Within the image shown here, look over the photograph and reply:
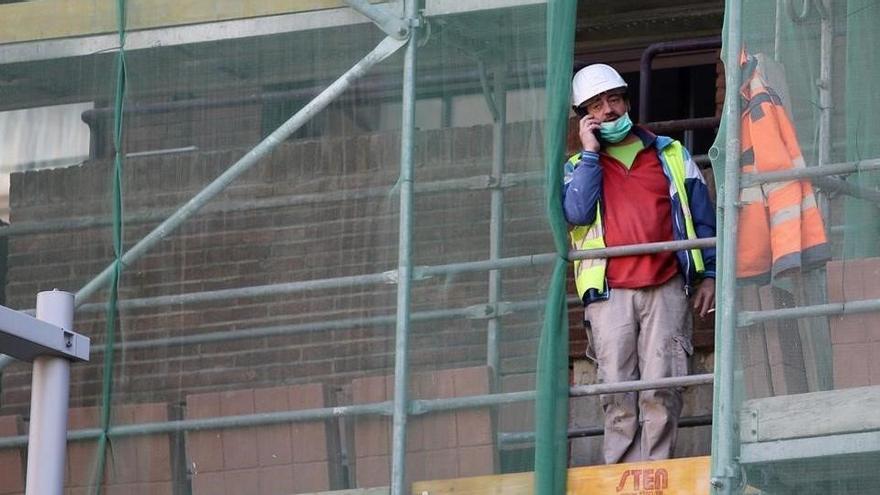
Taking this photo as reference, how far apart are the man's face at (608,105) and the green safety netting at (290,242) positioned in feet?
0.66

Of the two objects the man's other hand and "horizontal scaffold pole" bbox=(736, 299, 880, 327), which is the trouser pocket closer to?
the man's other hand

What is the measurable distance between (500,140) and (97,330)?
83.2 inches

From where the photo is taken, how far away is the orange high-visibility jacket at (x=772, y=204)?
10.3 m

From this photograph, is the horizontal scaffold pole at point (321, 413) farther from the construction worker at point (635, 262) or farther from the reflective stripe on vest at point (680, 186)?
the reflective stripe on vest at point (680, 186)

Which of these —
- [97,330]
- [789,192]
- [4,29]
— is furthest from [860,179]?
[4,29]

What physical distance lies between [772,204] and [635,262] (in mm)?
876

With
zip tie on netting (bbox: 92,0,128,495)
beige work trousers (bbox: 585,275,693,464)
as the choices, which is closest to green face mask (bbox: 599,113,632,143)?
beige work trousers (bbox: 585,275,693,464)

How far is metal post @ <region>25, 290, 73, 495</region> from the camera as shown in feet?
23.9

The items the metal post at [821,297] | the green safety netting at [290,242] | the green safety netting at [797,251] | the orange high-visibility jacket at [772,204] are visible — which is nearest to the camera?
the green safety netting at [797,251]

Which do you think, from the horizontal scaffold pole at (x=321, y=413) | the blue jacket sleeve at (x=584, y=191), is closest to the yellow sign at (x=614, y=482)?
the horizontal scaffold pole at (x=321, y=413)

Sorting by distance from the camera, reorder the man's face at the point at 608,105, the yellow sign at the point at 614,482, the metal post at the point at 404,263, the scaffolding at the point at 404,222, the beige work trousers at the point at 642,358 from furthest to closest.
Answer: the man's face at the point at 608,105 < the metal post at the point at 404,263 < the beige work trousers at the point at 642,358 < the yellow sign at the point at 614,482 < the scaffolding at the point at 404,222

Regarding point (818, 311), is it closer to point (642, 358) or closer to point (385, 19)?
point (642, 358)

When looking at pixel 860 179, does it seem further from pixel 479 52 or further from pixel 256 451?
pixel 256 451

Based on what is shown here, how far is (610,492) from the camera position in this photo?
420 inches
